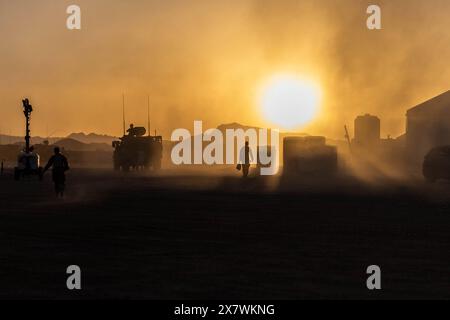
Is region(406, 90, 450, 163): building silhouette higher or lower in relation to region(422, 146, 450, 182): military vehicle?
higher

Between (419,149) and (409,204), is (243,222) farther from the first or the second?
(419,149)

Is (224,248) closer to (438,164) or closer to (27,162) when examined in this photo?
(438,164)

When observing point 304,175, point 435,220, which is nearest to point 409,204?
point 435,220

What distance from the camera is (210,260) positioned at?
1164cm

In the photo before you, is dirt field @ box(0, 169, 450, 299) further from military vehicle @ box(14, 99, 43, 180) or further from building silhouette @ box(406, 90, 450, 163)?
building silhouette @ box(406, 90, 450, 163)

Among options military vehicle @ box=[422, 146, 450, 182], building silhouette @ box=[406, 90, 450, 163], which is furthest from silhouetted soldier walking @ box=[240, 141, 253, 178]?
building silhouette @ box=[406, 90, 450, 163]

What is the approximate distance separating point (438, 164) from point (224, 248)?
24.8m

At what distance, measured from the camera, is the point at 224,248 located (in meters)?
13.0

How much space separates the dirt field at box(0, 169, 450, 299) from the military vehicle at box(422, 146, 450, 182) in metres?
12.5

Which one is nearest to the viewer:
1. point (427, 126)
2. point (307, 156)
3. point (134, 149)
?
point (307, 156)

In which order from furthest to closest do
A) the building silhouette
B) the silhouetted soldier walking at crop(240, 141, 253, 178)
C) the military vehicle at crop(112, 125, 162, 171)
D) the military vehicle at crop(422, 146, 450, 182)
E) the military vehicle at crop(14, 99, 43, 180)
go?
the building silhouette, the military vehicle at crop(112, 125, 162, 171), the military vehicle at crop(14, 99, 43, 180), the silhouetted soldier walking at crop(240, 141, 253, 178), the military vehicle at crop(422, 146, 450, 182)

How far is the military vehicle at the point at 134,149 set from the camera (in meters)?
55.3

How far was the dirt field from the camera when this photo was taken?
31.1ft

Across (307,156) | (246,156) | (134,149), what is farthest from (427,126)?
(246,156)
